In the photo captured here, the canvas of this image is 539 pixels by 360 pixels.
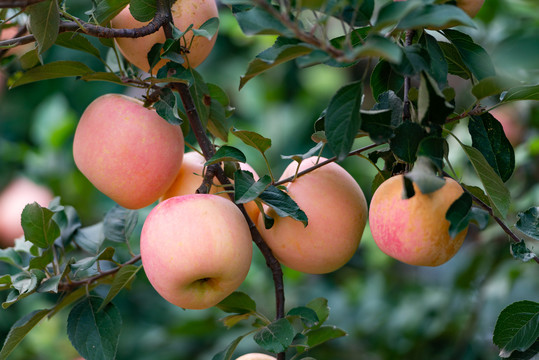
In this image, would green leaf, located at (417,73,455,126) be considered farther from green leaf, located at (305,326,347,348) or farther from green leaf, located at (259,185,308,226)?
green leaf, located at (305,326,347,348)

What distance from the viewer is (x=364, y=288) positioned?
1.67 m

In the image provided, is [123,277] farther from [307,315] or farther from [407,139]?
[407,139]

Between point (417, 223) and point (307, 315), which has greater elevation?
point (417, 223)

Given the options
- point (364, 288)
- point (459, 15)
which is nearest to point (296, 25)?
point (459, 15)

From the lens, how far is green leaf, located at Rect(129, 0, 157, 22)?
0.65m

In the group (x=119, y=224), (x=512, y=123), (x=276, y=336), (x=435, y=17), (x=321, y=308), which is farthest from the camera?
(x=512, y=123)

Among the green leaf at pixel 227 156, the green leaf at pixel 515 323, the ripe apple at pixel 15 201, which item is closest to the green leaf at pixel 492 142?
the green leaf at pixel 515 323

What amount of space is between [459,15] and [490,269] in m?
1.04

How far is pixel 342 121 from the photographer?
523mm

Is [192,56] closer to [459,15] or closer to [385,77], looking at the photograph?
[385,77]

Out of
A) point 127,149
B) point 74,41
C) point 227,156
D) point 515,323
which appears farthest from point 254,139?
point 515,323

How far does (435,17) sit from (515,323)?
1.26ft

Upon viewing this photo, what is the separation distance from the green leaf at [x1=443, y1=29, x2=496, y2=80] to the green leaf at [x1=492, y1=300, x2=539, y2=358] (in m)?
0.27

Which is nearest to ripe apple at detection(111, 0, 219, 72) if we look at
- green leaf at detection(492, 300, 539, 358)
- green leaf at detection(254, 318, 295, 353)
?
green leaf at detection(254, 318, 295, 353)
